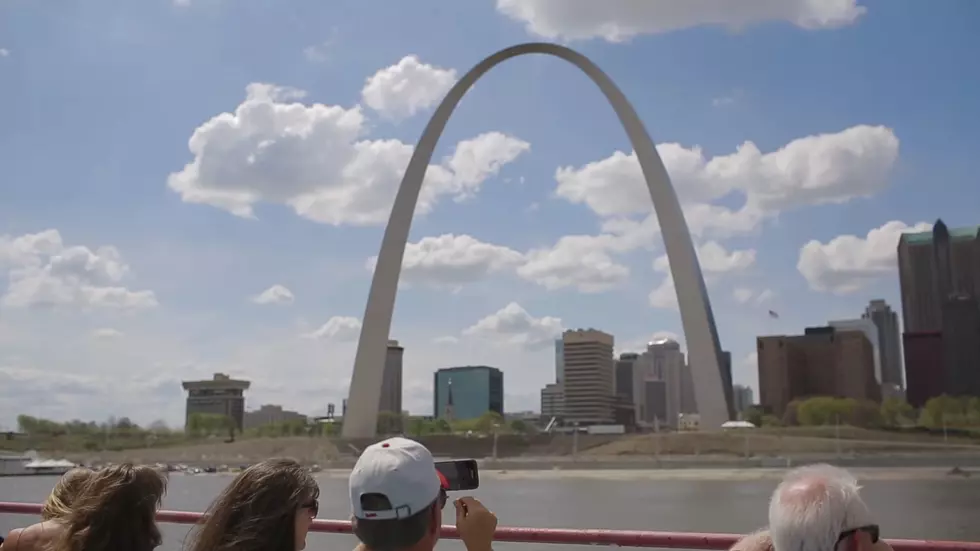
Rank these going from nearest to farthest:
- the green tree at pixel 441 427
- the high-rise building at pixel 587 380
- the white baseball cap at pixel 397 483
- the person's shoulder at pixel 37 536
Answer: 1. the white baseball cap at pixel 397 483
2. the person's shoulder at pixel 37 536
3. the green tree at pixel 441 427
4. the high-rise building at pixel 587 380

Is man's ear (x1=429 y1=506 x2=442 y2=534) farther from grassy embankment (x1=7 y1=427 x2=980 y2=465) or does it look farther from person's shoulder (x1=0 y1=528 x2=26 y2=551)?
grassy embankment (x1=7 y1=427 x2=980 y2=465)

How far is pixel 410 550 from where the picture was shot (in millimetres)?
2041

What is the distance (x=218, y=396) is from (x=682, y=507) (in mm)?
149615

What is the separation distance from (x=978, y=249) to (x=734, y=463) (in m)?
119

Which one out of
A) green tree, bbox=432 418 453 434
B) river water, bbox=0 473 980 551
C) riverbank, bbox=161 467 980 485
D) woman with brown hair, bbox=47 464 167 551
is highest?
woman with brown hair, bbox=47 464 167 551

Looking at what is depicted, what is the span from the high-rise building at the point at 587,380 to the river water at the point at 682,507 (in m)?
133

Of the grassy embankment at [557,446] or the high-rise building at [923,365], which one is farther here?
the high-rise building at [923,365]

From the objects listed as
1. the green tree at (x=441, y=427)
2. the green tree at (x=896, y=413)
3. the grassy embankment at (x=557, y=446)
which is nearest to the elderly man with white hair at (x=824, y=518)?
the grassy embankment at (x=557, y=446)

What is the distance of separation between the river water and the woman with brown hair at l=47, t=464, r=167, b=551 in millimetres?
2782

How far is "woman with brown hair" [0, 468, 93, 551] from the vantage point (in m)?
A: 2.57

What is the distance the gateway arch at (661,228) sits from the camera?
168ft

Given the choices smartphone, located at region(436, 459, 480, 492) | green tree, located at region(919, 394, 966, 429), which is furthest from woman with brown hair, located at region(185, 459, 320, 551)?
green tree, located at region(919, 394, 966, 429)

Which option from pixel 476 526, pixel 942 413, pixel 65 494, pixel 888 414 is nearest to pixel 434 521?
pixel 476 526

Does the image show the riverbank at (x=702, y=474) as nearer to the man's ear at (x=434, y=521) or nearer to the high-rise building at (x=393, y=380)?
the man's ear at (x=434, y=521)
